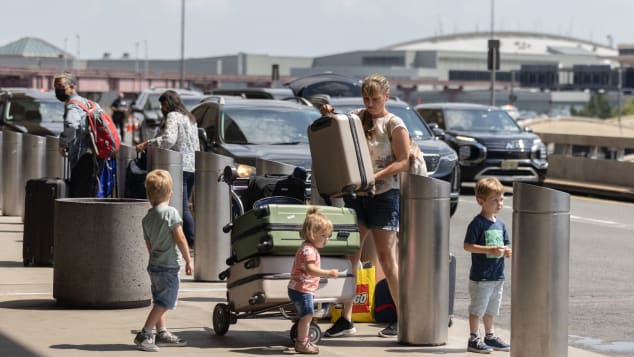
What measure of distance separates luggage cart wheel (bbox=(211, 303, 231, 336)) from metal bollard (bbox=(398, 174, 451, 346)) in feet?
3.70

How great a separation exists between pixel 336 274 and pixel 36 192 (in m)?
5.18

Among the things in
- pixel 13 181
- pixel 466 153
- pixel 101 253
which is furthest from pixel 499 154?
pixel 101 253

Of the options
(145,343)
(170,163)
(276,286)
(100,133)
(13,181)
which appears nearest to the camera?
(145,343)

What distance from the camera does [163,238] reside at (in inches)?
344

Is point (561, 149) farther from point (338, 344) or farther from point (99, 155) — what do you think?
point (338, 344)

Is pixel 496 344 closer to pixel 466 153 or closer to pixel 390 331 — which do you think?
pixel 390 331

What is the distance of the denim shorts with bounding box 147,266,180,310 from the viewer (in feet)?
28.5

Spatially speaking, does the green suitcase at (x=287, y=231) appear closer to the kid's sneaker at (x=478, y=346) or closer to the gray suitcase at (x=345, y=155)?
the gray suitcase at (x=345, y=155)

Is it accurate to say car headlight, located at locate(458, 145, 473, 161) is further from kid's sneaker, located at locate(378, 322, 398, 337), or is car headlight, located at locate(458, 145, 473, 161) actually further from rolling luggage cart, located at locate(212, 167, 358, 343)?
rolling luggage cart, located at locate(212, 167, 358, 343)

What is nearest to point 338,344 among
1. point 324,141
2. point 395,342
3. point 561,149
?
point 395,342

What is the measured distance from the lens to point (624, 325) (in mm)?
10602

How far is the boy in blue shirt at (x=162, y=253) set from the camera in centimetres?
867

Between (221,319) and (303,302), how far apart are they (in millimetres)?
880

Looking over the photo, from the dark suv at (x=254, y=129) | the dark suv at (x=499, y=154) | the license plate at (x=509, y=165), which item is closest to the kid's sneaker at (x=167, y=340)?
the dark suv at (x=254, y=129)
